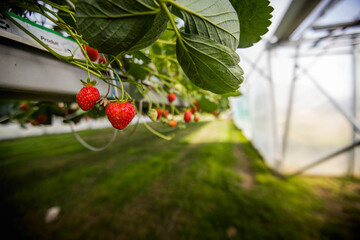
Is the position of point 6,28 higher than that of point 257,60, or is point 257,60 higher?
point 257,60

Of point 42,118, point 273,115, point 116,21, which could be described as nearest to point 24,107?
point 42,118

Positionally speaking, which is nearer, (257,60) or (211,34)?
(211,34)

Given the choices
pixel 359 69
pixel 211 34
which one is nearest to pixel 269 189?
pixel 359 69

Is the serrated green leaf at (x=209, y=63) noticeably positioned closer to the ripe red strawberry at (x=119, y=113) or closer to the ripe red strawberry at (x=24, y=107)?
the ripe red strawberry at (x=119, y=113)

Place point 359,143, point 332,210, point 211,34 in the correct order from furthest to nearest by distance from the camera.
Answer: point 332,210, point 359,143, point 211,34

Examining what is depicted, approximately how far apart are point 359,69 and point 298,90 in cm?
72

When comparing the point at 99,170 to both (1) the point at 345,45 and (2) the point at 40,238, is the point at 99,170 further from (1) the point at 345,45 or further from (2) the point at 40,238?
(1) the point at 345,45

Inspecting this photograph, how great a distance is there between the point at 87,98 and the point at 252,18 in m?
0.27

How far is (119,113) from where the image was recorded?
0.81 feet

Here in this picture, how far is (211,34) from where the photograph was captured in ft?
0.56

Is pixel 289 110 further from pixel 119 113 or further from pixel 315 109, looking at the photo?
pixel 119 113

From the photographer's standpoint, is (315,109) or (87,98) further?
(315,109)

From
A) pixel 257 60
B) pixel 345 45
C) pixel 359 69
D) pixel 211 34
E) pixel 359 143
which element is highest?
pixel 257 60

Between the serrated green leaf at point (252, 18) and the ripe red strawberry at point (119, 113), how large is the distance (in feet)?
0.71
